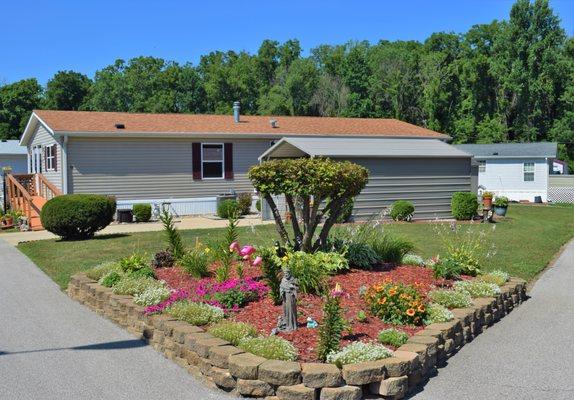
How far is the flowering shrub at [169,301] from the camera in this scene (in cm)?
673

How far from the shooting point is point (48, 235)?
16672 millimetres

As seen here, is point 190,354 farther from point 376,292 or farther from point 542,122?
point 542,122

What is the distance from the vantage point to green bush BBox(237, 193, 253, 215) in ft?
70.4

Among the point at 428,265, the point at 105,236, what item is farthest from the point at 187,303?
the point at 105,236

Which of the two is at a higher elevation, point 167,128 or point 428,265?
point 167,128

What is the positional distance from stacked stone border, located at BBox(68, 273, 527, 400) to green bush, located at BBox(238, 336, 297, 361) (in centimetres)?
10

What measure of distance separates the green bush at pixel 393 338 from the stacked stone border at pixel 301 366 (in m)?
0.09

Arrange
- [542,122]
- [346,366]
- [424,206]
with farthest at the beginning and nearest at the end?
[542,122], [424,206], [346,366]

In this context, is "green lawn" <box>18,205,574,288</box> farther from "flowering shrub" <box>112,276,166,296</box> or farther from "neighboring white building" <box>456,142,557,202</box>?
"neighboring white building" <box>456,142,557,202</box>

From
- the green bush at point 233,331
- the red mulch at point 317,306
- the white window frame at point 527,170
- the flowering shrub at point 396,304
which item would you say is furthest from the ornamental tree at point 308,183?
the white window frame at point 527,170

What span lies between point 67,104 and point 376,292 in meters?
57.5

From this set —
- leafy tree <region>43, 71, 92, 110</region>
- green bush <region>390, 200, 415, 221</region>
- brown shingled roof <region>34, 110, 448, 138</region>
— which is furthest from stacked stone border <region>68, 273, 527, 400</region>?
leafy tree <region>43, 71, 92, 110</region>

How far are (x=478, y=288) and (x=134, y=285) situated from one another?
4.44 meters

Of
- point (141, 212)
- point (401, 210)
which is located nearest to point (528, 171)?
point (401, 210)
